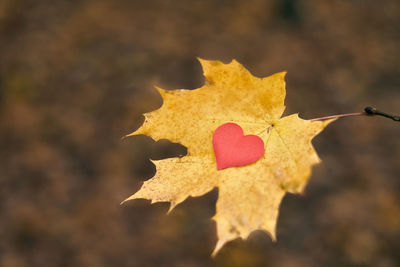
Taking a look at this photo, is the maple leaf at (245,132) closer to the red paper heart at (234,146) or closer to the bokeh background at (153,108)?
the red paper heart at (234,146)

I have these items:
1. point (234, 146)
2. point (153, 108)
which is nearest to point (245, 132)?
point (234, 146)

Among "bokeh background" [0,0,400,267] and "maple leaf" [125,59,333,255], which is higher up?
"maple leaf" [125,59,333,255]

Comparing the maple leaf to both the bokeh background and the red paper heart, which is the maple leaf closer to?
the red paper heart

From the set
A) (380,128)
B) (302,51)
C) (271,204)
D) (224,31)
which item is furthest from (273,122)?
(224,31)

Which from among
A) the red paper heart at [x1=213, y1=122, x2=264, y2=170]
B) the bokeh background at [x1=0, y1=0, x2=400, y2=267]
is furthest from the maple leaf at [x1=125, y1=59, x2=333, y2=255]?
the bokeh background at [x1=0, y1=0, x2=400, y2=267]

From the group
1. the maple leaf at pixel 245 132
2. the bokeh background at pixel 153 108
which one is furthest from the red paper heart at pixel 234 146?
the bokeh background at pixel 153 108

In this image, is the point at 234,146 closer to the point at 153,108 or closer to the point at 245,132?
the point at 245,132
